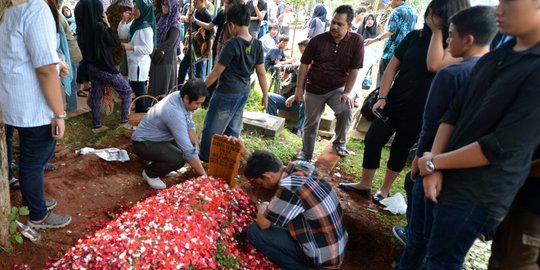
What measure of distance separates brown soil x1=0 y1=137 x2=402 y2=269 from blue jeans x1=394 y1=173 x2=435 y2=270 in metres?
0.80

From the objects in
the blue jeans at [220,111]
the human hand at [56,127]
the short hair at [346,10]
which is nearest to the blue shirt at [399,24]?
the short hair at [346,10]

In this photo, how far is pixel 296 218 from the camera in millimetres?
2867

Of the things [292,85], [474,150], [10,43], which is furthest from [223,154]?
[292,85]

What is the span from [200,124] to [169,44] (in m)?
1.35

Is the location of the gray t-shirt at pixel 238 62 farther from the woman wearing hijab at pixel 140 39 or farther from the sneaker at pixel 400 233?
the sneaker at pixel 400 233

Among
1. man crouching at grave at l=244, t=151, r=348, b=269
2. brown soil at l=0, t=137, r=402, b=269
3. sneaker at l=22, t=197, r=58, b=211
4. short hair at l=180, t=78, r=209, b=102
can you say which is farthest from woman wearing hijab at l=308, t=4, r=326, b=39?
sneaker at l=22, t=197, r=58, b=211

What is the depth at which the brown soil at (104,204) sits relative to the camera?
116 inches

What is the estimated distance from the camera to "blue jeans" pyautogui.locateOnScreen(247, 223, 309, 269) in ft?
9.69

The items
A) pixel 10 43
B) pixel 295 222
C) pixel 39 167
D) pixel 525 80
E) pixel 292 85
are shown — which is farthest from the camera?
pixel 292 85

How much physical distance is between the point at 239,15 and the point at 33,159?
2320mm

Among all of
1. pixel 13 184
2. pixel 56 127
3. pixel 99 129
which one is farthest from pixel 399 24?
pixel 13 184

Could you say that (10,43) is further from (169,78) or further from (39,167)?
(169,78)

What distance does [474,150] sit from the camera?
5.86 feet

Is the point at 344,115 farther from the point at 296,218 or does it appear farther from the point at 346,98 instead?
the point at 296,218
